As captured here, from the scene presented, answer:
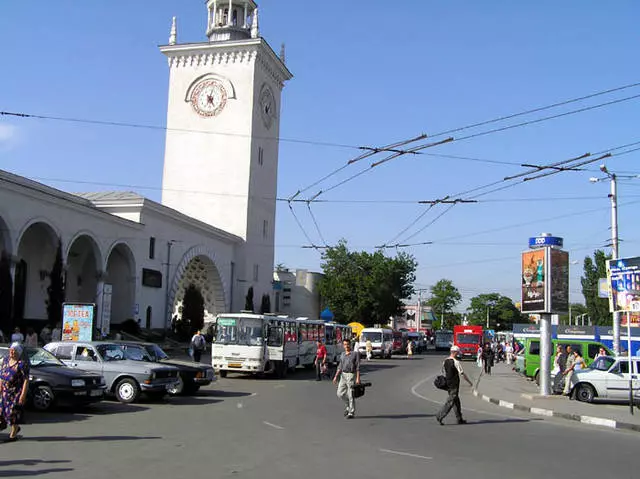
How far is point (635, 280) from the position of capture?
698 inches

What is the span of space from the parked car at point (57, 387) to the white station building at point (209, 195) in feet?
88.9

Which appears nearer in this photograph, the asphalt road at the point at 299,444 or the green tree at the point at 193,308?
the asphalt road at the point at 299,444

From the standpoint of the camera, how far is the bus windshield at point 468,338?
56088 millimetres

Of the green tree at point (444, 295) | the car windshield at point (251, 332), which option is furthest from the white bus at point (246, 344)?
the green tree at point (444, 295)

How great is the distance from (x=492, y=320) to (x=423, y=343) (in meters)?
63.8

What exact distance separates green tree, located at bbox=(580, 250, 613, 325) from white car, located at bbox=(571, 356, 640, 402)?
4813cm

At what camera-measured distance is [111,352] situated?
56.1 ft

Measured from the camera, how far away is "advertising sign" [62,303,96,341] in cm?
2500

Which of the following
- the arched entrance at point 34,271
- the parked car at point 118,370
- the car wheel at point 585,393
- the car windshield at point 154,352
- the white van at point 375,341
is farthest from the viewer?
the white van at point 375,341

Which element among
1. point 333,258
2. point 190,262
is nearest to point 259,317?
point 190,262

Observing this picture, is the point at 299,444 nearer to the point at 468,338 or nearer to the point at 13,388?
the point at 13,388

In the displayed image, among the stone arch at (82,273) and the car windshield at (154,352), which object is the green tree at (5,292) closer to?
the stone arch at (82,273)

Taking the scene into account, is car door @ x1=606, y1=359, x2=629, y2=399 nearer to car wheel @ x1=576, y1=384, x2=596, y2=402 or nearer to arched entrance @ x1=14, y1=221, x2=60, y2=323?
car wheel @ x1=576, y1=384, x2=596, y2=402

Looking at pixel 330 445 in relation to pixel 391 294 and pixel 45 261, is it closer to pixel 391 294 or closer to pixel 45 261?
pixel 45 261
